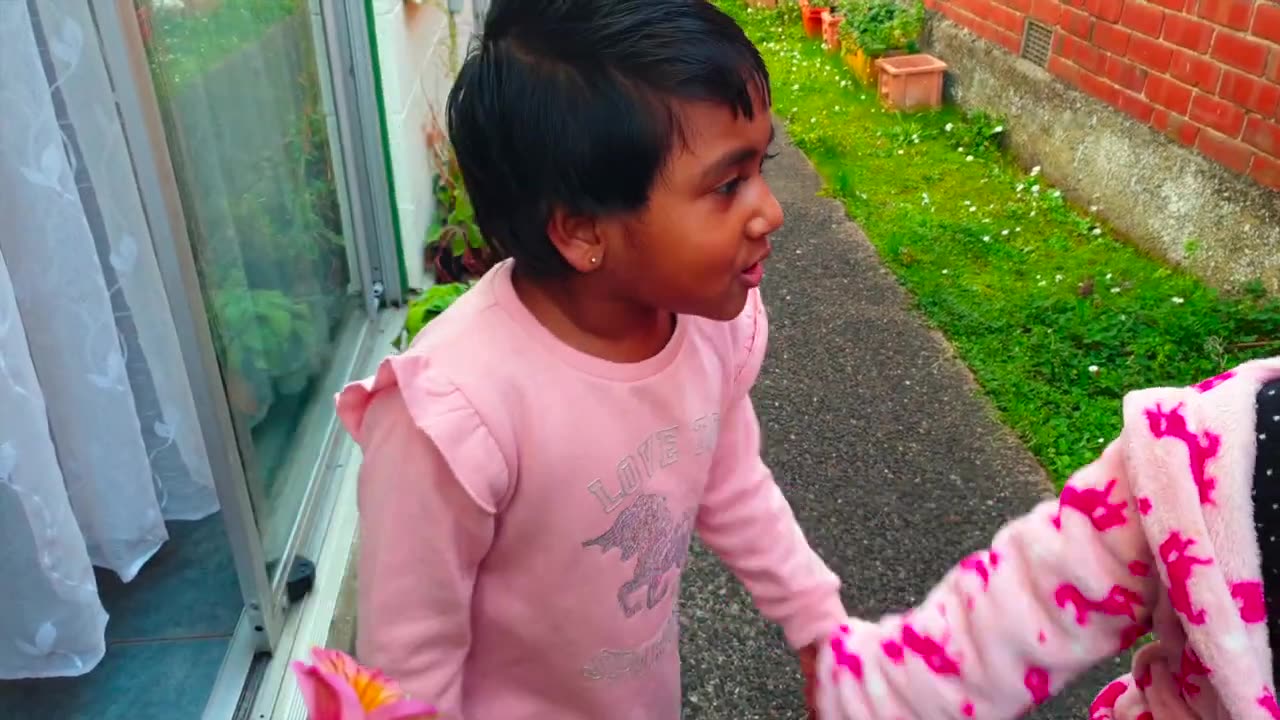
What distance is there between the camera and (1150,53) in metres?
4.27

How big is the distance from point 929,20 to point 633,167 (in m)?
6.23

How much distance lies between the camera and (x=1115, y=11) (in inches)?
178

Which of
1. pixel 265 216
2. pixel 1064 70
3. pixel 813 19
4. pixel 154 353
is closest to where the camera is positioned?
pixel 154 353

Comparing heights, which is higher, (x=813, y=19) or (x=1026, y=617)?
(x=1026, y=617)

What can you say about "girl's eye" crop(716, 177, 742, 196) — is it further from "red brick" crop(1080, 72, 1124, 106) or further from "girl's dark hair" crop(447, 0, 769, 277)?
"red brick" crop(1080, 72, 1124, 106)

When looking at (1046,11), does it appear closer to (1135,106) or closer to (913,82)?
(1135,106)

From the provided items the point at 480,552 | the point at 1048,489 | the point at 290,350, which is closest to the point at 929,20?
the point at 1048,489

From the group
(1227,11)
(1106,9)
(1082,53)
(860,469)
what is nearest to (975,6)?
(1082,53)

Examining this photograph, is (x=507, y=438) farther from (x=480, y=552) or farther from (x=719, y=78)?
(x=719, y=78)

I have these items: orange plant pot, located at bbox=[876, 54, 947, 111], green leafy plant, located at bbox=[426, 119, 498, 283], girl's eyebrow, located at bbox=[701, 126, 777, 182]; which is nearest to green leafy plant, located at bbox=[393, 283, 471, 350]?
green leafy plant, located at bbox=[426, 119, 498, 283]

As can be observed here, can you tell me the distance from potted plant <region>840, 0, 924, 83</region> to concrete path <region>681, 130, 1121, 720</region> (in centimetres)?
291

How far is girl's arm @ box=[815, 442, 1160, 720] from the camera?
3.40 feet

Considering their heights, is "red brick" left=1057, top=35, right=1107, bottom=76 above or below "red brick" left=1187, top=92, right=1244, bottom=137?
below

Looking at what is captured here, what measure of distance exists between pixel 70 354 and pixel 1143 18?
166 inches
